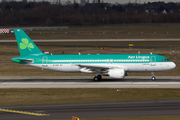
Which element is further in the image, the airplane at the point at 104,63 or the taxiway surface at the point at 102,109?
the airplane at the point at 104,63

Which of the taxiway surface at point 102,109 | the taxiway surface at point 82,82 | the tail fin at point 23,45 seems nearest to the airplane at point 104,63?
the tail fin at point 23,45

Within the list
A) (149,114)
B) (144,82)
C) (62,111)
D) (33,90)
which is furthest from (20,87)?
(149,114)

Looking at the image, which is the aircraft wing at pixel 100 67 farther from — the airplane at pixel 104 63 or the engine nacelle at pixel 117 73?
the engine nacelle at pixel 117 73

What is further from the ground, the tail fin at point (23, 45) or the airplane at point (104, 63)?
the tail fin at point (23, 45)

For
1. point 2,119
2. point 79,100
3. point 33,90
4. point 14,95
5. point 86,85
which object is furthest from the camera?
point 86,85

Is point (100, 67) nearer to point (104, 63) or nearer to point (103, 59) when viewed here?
point (104, 63)

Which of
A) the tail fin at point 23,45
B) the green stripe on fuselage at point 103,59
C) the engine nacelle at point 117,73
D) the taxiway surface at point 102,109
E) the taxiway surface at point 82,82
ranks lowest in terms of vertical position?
the taxiway surface at point 102,109

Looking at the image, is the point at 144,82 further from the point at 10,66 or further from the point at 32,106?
the point at 10,66

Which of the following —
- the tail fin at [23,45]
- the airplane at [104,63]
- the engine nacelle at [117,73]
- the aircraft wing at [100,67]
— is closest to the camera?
the engine nacelle at [117,73]

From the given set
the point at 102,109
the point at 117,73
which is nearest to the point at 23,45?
the point at 117,73

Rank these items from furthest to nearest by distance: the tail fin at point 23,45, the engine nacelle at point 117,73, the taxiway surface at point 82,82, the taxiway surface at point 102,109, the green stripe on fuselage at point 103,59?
1. the tail fin at point 23,45
2. the green stripe on fuselage at point 103,59
3. the engine nacelle at point 117,73
4. the taxiway surface at point 82,82
5. the taxiway surface at point 102,109

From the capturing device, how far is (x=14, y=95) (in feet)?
122

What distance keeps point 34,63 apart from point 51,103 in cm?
1694

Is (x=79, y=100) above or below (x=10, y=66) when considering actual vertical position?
below
